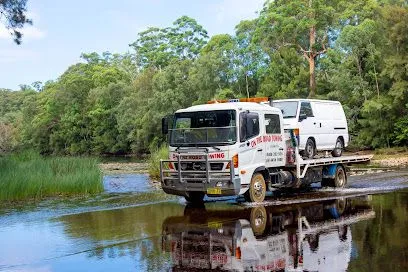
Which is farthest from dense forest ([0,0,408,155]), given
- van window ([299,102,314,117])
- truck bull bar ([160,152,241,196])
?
truck bull bar ([160,152,241,196])

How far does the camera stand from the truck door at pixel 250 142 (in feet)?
44.6

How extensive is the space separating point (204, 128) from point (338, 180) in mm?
6428

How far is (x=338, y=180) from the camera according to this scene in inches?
709

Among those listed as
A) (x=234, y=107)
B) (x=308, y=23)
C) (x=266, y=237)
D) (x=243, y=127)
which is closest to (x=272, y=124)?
(x=243, y=127)

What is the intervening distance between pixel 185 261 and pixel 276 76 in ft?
138

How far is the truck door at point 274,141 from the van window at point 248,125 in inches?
19.5

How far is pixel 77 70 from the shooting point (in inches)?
4021

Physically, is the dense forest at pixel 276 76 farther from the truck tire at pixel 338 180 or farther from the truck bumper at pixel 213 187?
the truck bumper at pixel 213 187

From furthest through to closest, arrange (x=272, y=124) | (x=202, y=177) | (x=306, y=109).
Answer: (x=306, y=109)
(x=272, y=124)
(x=202, y=177)

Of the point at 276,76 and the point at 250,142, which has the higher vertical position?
the point at 276,76

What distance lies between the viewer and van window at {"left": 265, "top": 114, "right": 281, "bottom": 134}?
14688 mm

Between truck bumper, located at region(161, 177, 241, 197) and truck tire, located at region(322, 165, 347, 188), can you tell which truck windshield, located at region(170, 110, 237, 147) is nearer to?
truck bumper, located at region(161, 177, 241, 197)

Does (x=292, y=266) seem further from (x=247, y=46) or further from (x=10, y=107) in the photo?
(x=10, y=107)

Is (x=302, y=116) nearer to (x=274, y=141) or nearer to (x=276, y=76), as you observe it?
(x=274, y=141)
